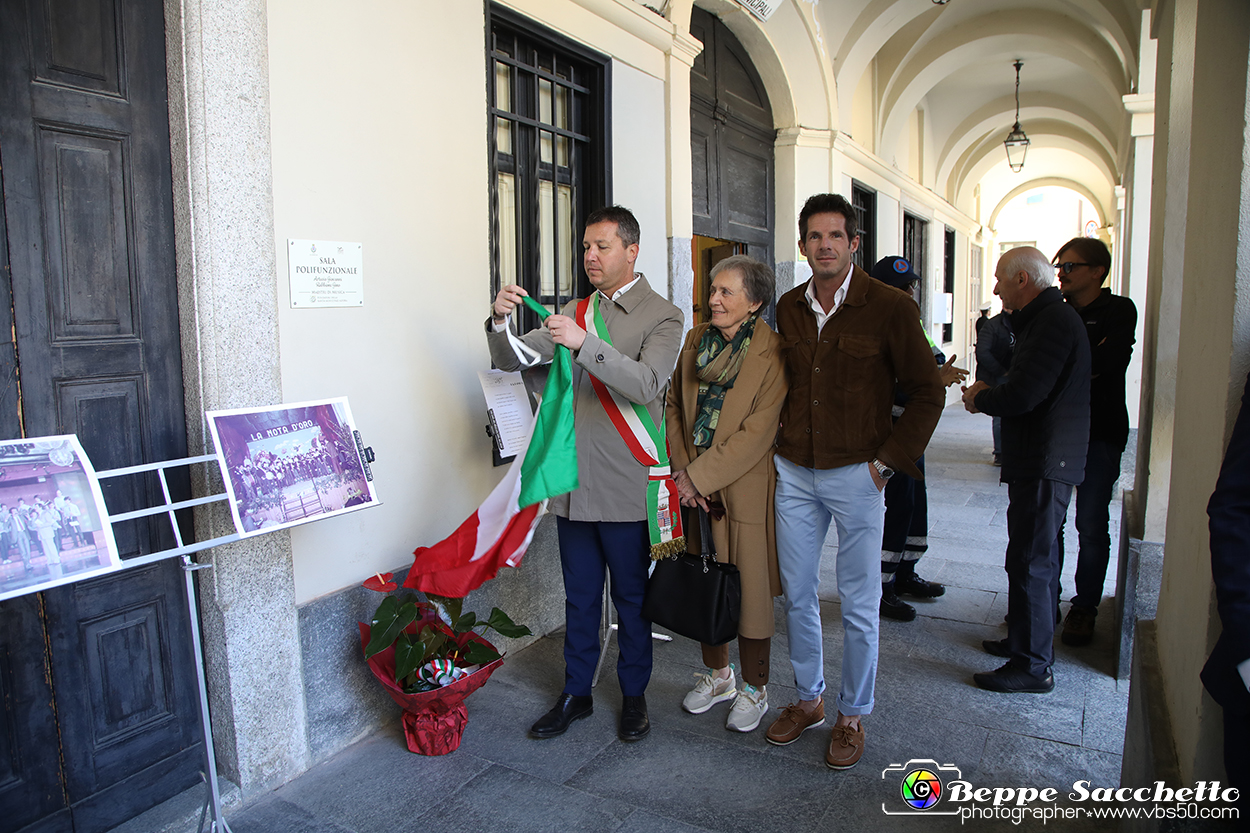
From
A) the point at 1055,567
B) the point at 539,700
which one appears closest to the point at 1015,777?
the point at 1055,567

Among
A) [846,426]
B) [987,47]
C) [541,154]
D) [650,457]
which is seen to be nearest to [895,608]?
[846,426]

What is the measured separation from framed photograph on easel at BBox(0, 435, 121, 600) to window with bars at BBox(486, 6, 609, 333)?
2.32 metres

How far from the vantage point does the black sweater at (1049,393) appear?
3361 millimetres

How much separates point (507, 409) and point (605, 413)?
2.20 feet

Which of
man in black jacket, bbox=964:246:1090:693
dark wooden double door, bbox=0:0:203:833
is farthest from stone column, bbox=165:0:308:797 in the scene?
man in black jacket, bbox=964:246:1090:693

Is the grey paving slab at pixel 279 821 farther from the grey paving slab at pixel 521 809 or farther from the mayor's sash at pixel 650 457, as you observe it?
the mayor's sash at pixel 650 457

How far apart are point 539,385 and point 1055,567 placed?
2.41m

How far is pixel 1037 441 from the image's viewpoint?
11.3 ft

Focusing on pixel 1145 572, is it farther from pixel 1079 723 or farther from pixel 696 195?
pixel 696 195

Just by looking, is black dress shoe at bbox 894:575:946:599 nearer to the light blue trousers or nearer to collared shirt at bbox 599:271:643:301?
the light blue trousers

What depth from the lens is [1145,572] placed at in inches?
140

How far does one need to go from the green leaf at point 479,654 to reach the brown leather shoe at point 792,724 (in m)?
1.09

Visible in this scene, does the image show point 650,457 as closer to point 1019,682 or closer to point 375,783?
point 375,783

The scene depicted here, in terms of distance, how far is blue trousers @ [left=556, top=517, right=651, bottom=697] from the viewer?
319cm
